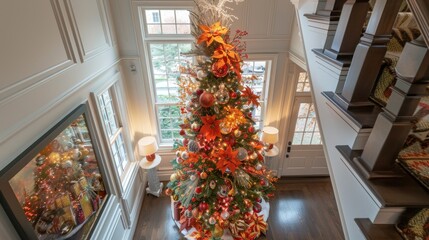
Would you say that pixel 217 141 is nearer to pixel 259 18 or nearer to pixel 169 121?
pixel 169 121

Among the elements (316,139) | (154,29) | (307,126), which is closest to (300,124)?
(307,126)

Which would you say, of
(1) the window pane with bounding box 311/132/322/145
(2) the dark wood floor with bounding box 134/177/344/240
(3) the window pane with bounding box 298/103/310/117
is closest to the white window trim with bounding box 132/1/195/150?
(2) the dark wood floor with bounding box 134/177/344/240

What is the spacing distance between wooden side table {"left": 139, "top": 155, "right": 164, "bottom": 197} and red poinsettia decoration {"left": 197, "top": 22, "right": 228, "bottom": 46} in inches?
86.2

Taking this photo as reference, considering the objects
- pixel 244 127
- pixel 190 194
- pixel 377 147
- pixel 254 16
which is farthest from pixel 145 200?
pixel 377 147

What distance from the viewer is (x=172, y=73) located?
3.38 metres

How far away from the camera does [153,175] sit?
3561 mm

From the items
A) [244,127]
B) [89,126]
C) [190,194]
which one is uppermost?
[89,126]

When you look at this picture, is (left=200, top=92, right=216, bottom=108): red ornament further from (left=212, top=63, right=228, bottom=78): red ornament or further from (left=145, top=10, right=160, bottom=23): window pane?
(left=145, top=10, right=160, bottom=23): window pane

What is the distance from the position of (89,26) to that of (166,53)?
1.24m

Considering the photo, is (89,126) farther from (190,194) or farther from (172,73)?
(172,73)

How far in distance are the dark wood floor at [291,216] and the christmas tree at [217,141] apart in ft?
2.30

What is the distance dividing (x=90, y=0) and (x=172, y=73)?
1416 millimetres

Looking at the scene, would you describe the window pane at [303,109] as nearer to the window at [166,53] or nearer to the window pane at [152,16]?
the window at [166,53]

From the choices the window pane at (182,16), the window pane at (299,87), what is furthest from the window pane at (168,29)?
the window pane at (299,87)
